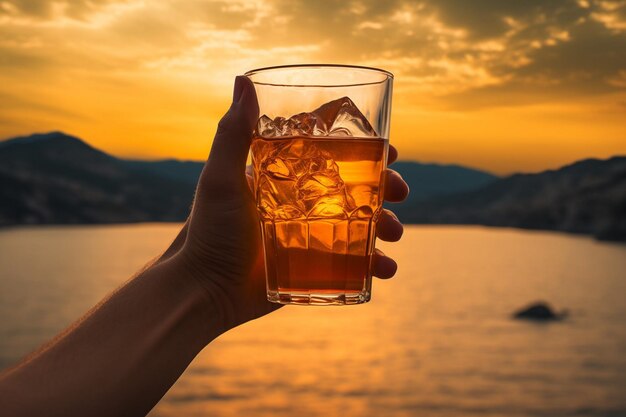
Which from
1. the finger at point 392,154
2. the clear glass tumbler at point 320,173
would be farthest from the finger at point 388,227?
the clear glass tumbler at point 320,173

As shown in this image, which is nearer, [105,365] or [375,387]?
[105,365]

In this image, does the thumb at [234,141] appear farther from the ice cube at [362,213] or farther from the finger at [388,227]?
the finger at [388,227]

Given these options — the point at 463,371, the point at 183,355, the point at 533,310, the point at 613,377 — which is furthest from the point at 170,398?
the point at 183,355

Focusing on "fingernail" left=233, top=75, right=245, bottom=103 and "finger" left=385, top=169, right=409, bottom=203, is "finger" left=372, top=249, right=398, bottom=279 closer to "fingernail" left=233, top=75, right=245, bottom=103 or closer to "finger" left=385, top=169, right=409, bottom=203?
"finger" left=385, top=169, right=409, bottom=203

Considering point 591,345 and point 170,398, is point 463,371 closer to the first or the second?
point 591,345

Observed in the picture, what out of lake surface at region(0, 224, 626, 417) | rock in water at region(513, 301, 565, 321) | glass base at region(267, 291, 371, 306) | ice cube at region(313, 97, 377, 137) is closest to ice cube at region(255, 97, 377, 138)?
ice cube at region(313, 97, 377, 137)

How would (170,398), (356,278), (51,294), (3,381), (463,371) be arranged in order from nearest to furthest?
(3,381) < (356,278) < (170,398) < (463,371) < (51,294)

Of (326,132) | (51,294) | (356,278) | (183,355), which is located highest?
(326,132)
